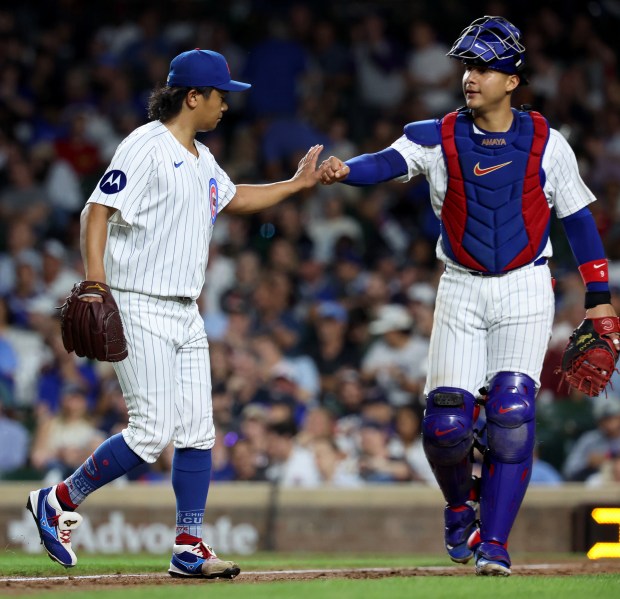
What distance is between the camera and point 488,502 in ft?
18.7

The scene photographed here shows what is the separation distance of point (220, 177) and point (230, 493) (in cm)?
330

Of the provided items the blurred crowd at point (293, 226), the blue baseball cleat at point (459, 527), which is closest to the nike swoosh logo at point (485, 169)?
the blue baseball cleat at point (459, 527)

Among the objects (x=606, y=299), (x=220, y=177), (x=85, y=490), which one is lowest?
(x=85, y=490)

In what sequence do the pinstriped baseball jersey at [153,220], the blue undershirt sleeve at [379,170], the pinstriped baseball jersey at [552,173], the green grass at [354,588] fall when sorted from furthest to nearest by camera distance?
1. the blue undershirt sleeve at [379,170]
2. the pinstriped baseball jersey at [552,173]
3. the pinstriped baseball jersey at [153,220]
4. the green grass at [354,588]

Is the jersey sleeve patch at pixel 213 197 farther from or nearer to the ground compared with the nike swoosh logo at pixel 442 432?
farther from the ground

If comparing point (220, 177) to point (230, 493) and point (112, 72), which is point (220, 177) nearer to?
point (230, 493)

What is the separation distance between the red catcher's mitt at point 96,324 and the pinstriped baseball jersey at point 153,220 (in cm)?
18

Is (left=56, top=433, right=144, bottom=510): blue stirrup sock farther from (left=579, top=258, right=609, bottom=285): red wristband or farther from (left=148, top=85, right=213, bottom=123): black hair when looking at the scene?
(left=579, top=258, right=609, bottom=285): red wristband

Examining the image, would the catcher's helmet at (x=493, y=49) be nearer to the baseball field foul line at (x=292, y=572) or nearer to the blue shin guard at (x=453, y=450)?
the blue shin guard at (x=453, y=450)

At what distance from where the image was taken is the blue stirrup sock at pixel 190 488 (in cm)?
565

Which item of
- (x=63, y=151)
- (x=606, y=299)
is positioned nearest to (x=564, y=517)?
(x=606, y=299)

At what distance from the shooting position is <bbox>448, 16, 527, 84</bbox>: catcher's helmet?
582 cm

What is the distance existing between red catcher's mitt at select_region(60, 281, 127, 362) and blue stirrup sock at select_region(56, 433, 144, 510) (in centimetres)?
39

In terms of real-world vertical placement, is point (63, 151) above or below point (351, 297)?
above
